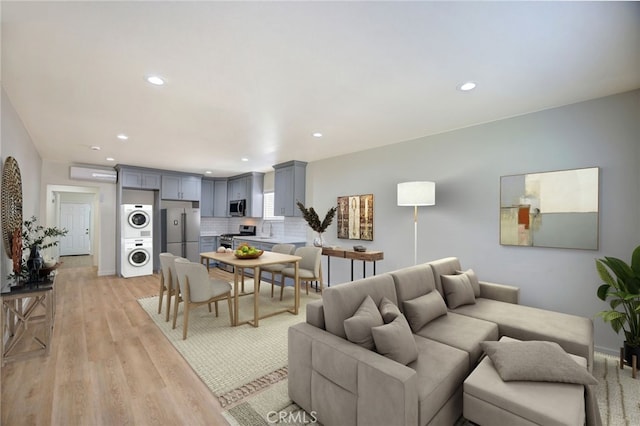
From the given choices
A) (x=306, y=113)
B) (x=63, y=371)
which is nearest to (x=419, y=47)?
(x=306, y=113)

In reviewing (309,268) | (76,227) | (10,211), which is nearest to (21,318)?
(10,211)

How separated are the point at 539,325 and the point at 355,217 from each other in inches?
118

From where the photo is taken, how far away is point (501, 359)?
1.70 metres

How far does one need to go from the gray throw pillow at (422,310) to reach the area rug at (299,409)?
670 mm

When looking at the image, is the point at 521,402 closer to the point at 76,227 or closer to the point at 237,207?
the point at 237,207

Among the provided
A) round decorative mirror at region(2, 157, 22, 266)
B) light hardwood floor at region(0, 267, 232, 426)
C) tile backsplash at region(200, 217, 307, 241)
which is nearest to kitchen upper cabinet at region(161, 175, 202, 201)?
tile backsplash at region(200, 217, 307, 241)

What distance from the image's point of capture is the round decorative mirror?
2.61m

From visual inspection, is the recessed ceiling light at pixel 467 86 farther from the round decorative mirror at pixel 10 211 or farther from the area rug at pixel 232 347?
the round decorative mirror at pixel 10 211

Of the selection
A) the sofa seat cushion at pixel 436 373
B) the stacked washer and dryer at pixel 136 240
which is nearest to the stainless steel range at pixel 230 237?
the stacked washer and dryer at pixel 136 240

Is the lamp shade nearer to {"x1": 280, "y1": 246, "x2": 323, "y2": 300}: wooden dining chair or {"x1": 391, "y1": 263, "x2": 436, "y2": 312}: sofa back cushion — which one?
{"x1": 391, "y1": 263, "x2": 436, "y2": 312}: sofa back cushion

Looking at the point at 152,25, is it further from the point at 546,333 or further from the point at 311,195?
the point at 311,195

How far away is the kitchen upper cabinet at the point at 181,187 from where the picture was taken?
6.79m

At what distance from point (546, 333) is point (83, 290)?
6.79 metres

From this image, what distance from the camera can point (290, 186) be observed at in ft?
19.2
